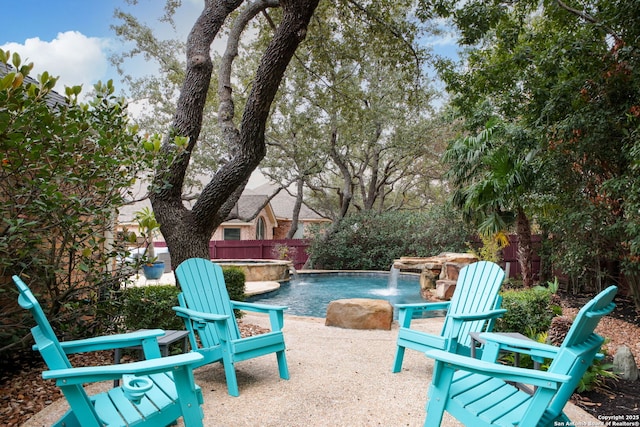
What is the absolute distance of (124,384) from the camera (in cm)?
195

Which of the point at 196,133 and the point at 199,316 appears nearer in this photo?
the point at 199,316

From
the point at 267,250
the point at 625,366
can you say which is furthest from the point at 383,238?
the point at 625,366

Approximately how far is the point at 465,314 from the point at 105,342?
2.57 metres

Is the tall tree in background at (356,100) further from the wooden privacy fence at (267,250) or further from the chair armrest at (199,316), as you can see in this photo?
the chair armrest at (199,316)

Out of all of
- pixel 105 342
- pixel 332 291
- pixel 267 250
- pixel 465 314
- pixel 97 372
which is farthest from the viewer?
pixel 267 250

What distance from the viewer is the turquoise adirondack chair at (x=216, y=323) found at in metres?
3.03

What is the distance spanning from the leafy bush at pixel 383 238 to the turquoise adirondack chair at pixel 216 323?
1076 cm

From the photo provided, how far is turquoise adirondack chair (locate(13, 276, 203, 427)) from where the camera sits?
1.63 metres

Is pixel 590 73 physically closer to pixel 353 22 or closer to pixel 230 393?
pixel 353 22

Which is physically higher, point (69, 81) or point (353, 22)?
point (353, 22)

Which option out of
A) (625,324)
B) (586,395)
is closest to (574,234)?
(625,324)

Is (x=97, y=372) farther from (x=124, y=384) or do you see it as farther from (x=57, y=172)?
(x=57, y=172)

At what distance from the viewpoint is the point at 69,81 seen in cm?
313

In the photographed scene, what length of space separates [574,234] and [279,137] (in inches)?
458
